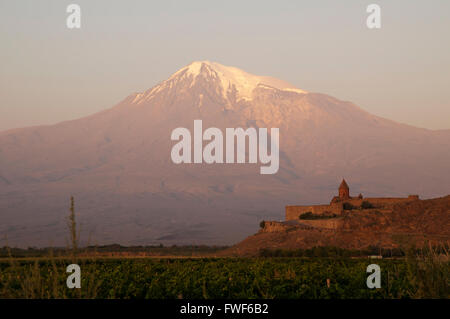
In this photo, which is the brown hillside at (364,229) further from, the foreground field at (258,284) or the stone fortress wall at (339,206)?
the foreground field at (258,284)

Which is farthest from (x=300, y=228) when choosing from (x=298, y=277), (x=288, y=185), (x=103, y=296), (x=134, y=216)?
(x=288, y=185)

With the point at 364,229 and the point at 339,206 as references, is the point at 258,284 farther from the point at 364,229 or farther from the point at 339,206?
the point at 339,206

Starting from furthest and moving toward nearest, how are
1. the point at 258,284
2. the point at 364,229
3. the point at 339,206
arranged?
the point at 339,206
the point at 364,229
the point at 258,284

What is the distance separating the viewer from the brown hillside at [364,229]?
163ft

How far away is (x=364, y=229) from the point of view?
53.2m

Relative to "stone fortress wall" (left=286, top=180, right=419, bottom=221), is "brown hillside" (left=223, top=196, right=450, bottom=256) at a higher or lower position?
lower

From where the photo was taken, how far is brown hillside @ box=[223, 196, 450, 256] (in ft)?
163

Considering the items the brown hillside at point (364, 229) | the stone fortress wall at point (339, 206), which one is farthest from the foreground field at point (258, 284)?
the stone fortress wall at point (339, 206)

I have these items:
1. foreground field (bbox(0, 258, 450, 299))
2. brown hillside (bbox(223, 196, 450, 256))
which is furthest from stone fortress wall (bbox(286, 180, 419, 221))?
foreground field (bbox(0, 258, 450, 299))

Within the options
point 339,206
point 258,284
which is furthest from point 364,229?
point 258,284

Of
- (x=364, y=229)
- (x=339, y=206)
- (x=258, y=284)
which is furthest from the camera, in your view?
(x=339, y=206)

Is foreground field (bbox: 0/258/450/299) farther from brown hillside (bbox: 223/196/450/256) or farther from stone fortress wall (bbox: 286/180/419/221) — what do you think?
stone fortress wall (bbox: 286/180/419/221)
